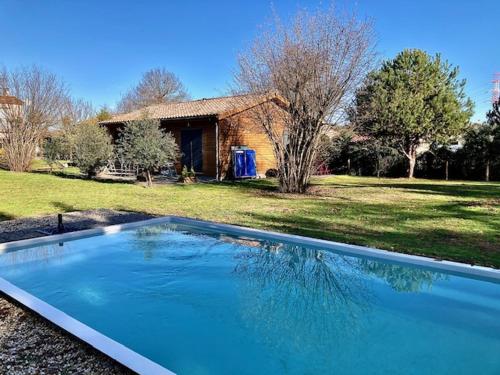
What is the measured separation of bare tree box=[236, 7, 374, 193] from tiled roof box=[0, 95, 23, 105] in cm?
1479

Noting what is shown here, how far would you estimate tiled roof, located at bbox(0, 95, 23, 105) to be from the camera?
21.0 m

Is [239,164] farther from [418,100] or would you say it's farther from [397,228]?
[397,228]

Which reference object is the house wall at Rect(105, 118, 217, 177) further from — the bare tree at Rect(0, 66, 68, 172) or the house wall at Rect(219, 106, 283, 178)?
the bare tree at Rect(0, 66, 68, 172)

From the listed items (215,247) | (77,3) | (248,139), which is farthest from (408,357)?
(77,3)

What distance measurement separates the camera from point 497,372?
132 inches

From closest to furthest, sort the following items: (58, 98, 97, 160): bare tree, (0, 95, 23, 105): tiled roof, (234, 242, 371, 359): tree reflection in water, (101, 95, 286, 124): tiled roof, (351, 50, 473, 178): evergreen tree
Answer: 1. (234, 242, 371, 359): tree reflection in water
2. (101, 95, 286, 124): tiled roof
3. (58, 98, 97, 160): bare tree
4. (351, 50, 473, 178): evergreen tree
5. (0, 95, 23, 105): tiled roof

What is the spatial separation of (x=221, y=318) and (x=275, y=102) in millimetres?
10538

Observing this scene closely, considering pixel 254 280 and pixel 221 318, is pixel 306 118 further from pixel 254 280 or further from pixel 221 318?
pixel 221 318

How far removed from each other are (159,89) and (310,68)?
104 ft

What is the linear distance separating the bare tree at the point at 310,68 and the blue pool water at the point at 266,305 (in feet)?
22.8

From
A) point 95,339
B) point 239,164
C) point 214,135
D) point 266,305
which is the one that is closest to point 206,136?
point 214,135

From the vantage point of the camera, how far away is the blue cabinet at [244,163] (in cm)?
1919

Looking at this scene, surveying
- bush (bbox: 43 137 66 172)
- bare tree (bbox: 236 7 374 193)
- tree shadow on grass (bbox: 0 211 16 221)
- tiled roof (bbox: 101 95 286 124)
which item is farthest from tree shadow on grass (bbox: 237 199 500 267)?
bush (bbox: 43 137 66 172)

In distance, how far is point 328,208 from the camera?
10547 mm
